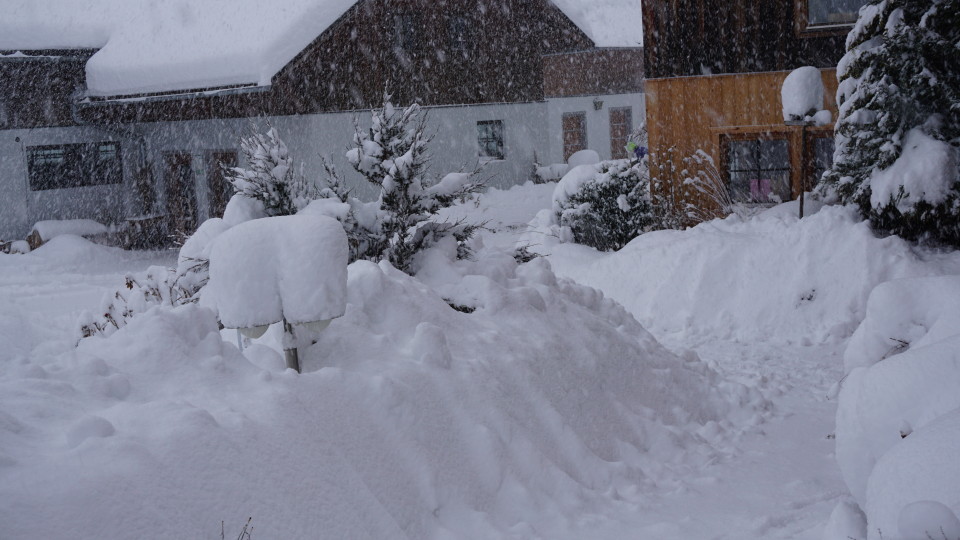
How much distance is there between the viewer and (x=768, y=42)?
1348 cm

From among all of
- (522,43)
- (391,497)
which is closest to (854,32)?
(391,497)

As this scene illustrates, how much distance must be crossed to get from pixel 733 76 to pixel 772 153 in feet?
5.51

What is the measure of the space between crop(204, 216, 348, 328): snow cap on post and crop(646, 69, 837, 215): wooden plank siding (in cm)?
980


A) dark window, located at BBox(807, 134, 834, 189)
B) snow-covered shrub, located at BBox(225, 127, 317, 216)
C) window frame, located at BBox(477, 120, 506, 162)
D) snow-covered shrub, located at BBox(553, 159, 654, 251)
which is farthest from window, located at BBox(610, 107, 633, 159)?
→ snow-covered shrub, located at BBox(225, 127, 317, 216)

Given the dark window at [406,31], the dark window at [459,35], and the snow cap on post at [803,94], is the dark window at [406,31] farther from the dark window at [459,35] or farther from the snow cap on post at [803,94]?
the snow cap on post at [803,94]

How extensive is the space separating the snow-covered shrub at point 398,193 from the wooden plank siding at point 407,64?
38.1 ft

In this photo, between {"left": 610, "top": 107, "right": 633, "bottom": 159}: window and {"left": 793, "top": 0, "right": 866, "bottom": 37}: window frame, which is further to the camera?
{"left": 610, "top": 107, "right": 633, "bottom": 159}: window

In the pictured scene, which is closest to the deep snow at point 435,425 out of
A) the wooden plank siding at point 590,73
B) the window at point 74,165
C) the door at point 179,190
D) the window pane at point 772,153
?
the window pane at point 772,153

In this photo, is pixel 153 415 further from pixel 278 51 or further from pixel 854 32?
pixel 278 51

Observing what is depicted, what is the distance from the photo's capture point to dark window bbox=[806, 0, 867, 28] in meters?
13.4

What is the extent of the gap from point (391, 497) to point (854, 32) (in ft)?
29.4

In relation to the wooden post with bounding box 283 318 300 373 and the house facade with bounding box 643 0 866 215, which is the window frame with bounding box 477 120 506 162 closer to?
the house facade with bounding box 643 0 866 215

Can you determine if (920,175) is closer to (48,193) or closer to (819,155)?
(819,155)

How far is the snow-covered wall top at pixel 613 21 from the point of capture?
3293 cm
